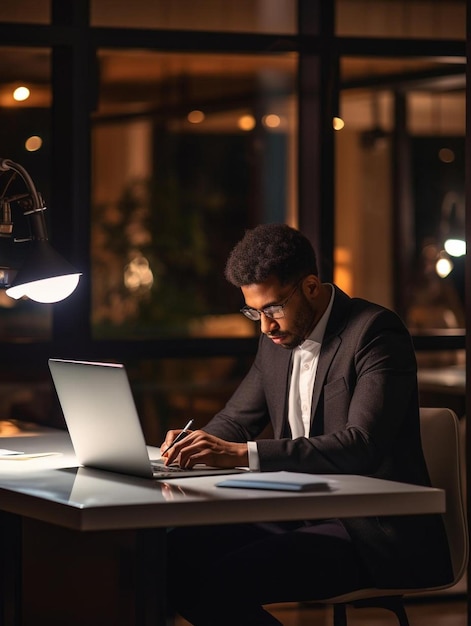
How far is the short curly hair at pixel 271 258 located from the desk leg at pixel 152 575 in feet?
2.85

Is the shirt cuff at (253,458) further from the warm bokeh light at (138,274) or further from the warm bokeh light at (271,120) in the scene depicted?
the warm bokeh light at (271,120)

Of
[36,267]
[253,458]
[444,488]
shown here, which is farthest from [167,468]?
[444,488]

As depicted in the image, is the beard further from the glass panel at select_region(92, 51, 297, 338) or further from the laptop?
the glass panel at select_region(92, 51, 297, 338)

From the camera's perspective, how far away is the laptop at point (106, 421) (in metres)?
2.67

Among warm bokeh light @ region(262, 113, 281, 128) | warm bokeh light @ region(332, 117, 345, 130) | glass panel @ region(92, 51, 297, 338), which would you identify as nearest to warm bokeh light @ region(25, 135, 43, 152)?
warm bokeh light @ region(332, 117, 345, 130)

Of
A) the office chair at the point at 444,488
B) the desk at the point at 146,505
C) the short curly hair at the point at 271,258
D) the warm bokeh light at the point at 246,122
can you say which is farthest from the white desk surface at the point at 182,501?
the warm bokeh light at the point at 246,122

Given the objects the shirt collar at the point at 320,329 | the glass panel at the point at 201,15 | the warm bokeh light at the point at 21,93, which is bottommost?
the shirt collar at the point at 320,329

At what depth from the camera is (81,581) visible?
380cm

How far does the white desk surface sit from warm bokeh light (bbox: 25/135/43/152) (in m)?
2.62

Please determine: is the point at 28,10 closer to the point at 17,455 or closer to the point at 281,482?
the point at 17,455

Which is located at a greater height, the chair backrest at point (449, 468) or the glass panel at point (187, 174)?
the glass panel at point (187, 174)

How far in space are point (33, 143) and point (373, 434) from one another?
2.79 metres

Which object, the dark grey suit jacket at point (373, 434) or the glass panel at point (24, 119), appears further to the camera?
the glass panel at point (24, 119)

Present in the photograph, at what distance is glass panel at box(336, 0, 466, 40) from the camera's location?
16.9ft
